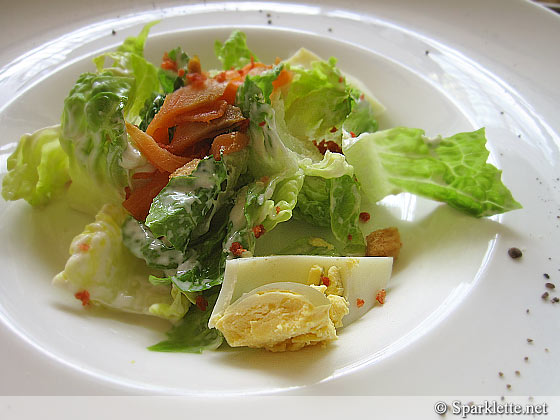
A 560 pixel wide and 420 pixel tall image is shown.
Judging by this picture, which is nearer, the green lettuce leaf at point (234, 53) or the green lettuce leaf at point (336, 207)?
the green lettuce leaf at point (336, 207)

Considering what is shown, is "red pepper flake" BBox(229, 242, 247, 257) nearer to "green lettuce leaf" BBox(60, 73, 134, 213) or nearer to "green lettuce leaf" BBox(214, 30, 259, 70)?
"green lettuce leaf" BBox(60, 73, 134, 213)

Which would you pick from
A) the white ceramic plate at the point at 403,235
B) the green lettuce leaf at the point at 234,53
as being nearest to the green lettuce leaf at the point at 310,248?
the white ceramic plate at the point at 403,235

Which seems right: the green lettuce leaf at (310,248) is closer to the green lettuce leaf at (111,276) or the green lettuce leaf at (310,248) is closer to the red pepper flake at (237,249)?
the red pepper flake at (237,249)

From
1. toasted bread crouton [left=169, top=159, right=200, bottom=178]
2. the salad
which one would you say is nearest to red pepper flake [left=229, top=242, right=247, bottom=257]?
the salad

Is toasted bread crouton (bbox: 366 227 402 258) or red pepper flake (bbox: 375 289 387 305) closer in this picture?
red pepper flake (bbox: 375 289 387 305)

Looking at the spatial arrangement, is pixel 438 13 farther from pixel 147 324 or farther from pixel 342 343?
pixel 147 324
